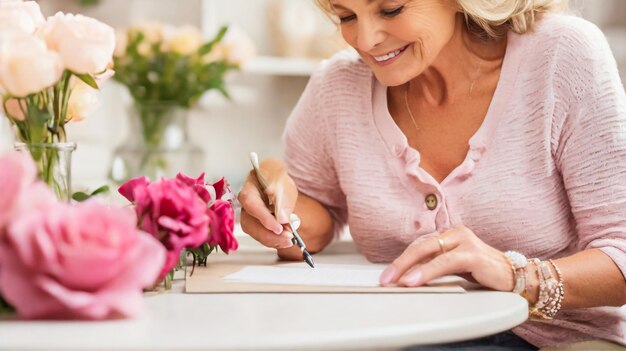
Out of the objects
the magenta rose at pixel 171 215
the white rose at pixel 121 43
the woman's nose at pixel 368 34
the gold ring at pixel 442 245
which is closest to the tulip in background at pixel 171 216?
the magenta rose at pixel 171 215

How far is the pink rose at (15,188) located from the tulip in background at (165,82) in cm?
184

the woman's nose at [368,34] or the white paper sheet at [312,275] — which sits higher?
the woman's nose at [368,34]

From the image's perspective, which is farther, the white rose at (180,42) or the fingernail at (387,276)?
the white rose at (180,42)

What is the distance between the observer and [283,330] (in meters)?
0.86

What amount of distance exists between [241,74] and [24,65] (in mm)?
2571

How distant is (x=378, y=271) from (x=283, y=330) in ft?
1.55

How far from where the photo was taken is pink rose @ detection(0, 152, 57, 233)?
2.74 ft

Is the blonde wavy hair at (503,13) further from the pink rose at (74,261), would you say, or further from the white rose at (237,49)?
the white rose at (237,49)

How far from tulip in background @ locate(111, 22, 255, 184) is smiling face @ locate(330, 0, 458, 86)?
4.19ft

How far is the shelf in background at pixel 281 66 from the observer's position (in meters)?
3.26

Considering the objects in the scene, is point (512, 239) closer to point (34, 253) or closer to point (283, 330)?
point (283, 330)

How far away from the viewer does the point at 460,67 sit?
1651 mm

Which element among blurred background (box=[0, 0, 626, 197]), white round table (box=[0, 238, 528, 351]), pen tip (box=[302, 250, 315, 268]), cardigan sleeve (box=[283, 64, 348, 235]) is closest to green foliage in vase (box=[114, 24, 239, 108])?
blurred background (box=[0, 0, 626, 197])

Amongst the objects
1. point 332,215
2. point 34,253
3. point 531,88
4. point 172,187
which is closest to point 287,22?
point 332,215
